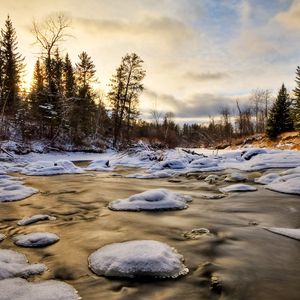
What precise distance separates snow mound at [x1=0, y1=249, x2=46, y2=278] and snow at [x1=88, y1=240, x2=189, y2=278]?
59cm

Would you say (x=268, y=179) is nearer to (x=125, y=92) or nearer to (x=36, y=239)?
(x=36, y=239)

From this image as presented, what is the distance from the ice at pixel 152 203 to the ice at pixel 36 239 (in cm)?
209

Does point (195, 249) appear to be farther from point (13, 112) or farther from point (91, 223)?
point (13, 112)

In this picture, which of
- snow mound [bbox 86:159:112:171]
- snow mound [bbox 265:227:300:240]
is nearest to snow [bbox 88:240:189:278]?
snow mound [bbox 265:227:300:240]

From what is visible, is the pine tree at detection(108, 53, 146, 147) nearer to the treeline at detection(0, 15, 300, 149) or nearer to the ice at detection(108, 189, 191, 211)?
the treeline at detection(0, 15, 300, 149)

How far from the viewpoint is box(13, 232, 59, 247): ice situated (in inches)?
172

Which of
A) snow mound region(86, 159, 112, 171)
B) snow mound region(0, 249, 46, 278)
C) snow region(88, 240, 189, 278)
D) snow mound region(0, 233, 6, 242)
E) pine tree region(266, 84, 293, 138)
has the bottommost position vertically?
snow mound region(0, 233, 6, 242)

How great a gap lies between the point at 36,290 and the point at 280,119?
132 feet

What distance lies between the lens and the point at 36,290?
9.70 ft

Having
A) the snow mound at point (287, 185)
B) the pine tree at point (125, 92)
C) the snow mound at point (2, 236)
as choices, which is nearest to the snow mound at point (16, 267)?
the snow mound at point (2, 236)

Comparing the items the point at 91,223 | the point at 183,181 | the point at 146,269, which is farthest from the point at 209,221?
the point at 183,181

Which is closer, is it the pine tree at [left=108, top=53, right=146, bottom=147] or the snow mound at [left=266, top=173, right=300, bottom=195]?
the snow mound at [left=266, top=173, right=300, bottom=195]

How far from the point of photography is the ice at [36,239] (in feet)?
14.3

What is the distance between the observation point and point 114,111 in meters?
38.3
